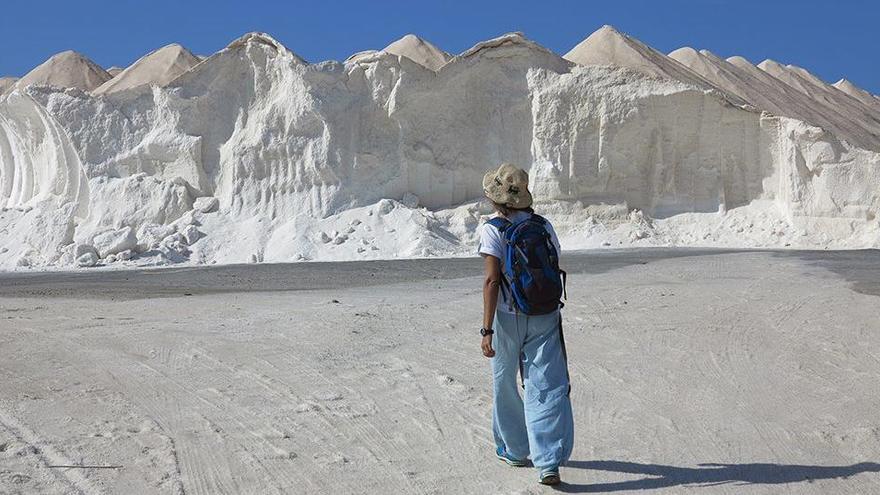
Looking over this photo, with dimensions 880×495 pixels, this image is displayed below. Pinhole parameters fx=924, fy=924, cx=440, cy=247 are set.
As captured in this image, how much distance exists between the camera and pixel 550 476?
12.8 ft

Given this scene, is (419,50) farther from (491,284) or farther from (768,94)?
(491,284)

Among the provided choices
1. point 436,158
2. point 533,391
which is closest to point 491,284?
point 533,391

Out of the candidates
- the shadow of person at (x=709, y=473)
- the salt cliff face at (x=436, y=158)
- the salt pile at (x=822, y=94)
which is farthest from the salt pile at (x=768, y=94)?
the shadow of person at (x=709, y=473)

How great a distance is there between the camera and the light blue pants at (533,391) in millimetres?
3953

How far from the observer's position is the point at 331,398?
17.9ft

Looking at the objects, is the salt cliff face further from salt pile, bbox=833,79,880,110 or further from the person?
salt pile, bbox=833,79,880,110

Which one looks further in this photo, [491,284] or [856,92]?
[856,92]

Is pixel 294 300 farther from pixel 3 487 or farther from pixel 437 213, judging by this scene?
pixel 437 213

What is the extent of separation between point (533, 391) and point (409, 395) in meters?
1.64

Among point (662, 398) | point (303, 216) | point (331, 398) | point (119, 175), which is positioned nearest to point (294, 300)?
point (331, 398)

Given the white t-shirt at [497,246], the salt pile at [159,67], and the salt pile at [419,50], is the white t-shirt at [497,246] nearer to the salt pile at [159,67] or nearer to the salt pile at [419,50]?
the salt pile at [159,67]

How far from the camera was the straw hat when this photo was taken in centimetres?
409

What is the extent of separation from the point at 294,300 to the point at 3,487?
7.05 meters

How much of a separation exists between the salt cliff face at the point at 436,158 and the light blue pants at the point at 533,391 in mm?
19653
